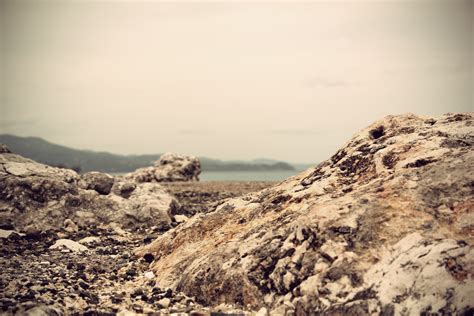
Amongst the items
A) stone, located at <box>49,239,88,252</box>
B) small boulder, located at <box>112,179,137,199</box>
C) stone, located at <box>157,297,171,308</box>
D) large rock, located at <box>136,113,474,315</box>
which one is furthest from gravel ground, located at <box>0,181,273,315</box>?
small boulder, located at <box>112,179,137,199</box>

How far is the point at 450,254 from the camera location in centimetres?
589

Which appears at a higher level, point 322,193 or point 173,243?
point 322,193

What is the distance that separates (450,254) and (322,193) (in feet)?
10.6

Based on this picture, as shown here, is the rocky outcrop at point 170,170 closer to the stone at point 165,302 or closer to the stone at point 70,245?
the stone at point 70,245

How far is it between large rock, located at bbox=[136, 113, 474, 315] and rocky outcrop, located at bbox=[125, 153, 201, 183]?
37691mm

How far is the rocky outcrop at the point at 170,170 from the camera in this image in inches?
1843

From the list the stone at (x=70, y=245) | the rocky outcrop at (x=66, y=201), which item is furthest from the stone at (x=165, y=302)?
the rocky outcrop at (x=66, y=201)

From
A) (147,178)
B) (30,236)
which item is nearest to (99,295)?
(30,236)

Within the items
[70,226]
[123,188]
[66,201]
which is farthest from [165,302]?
[123,188]

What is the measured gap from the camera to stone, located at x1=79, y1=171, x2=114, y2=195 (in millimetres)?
17609

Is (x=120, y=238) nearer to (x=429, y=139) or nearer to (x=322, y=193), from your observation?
(x=322, y=193)

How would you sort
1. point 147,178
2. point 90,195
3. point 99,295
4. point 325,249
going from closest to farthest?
point 325,249 < point 99,295 < point 90,195 < point 147,178

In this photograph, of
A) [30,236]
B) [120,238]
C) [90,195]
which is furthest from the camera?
[90,195]

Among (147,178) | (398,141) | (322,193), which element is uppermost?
(398,141)
